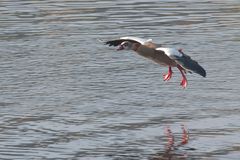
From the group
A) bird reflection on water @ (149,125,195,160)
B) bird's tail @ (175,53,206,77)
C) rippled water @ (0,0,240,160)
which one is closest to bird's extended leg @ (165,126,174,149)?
bird reflection on water @ (149,125,195,160)

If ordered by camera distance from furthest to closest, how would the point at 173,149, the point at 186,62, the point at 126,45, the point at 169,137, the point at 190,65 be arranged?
the point at 126,45, the point at 186,62, the point at 190,65, the point at 169,137, the point at 173,149

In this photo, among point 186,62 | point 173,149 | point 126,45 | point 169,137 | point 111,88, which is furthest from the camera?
point 126,45

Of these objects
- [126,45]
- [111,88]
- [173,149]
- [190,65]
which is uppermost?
[190,65]

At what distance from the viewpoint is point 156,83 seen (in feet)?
52.6

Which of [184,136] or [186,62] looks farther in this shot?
[186,62]

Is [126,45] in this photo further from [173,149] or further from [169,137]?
[173,149]

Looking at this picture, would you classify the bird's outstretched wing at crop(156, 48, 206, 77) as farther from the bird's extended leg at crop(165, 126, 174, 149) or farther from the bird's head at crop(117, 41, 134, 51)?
the bird's head at crop(117, 41, 134, 51)

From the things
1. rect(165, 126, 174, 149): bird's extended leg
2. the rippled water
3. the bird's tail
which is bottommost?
the rippled water

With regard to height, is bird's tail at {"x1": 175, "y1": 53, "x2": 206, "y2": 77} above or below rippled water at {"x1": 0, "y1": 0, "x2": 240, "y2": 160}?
above

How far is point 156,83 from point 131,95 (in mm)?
1056

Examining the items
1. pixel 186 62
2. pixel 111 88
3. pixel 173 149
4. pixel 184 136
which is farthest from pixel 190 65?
pixel 111 88

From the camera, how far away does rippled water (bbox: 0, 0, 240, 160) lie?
12.2m

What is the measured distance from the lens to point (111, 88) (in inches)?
615

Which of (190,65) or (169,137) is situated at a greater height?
(190,65)
